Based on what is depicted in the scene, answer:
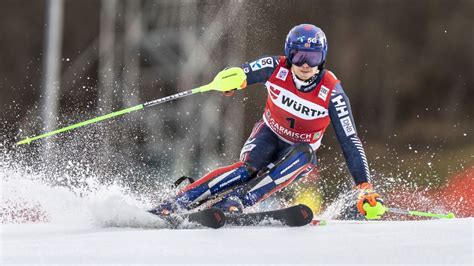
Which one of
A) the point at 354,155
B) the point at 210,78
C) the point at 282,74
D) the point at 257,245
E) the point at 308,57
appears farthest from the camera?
the point at 210,78

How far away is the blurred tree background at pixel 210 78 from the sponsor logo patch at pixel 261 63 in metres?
3.42

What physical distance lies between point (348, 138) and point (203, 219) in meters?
0.92

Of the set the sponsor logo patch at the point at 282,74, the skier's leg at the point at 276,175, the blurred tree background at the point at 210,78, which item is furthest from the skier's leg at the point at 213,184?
the blurred tree background at the point at 210,78

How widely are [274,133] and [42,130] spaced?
15.2ft

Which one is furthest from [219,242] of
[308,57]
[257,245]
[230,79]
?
[308,57]

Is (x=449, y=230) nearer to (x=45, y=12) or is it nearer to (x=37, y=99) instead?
(x=37, y=99)

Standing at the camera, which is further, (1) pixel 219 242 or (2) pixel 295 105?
(2) pixel 295 105

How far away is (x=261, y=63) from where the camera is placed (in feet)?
14.1

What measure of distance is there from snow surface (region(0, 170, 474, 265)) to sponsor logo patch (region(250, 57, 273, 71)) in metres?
1.02

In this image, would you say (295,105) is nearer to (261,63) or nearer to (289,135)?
(289,135)

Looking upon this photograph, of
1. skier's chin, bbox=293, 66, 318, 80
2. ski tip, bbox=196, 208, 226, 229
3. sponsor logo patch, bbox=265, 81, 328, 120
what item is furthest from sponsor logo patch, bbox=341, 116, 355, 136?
ski tip, bbox=196, 208, 226, 229

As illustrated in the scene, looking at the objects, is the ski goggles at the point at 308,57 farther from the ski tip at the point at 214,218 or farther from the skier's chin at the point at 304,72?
the ski tip at the point at 214,218

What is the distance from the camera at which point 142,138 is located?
8.48 m

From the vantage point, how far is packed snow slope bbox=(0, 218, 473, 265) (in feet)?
9.11
